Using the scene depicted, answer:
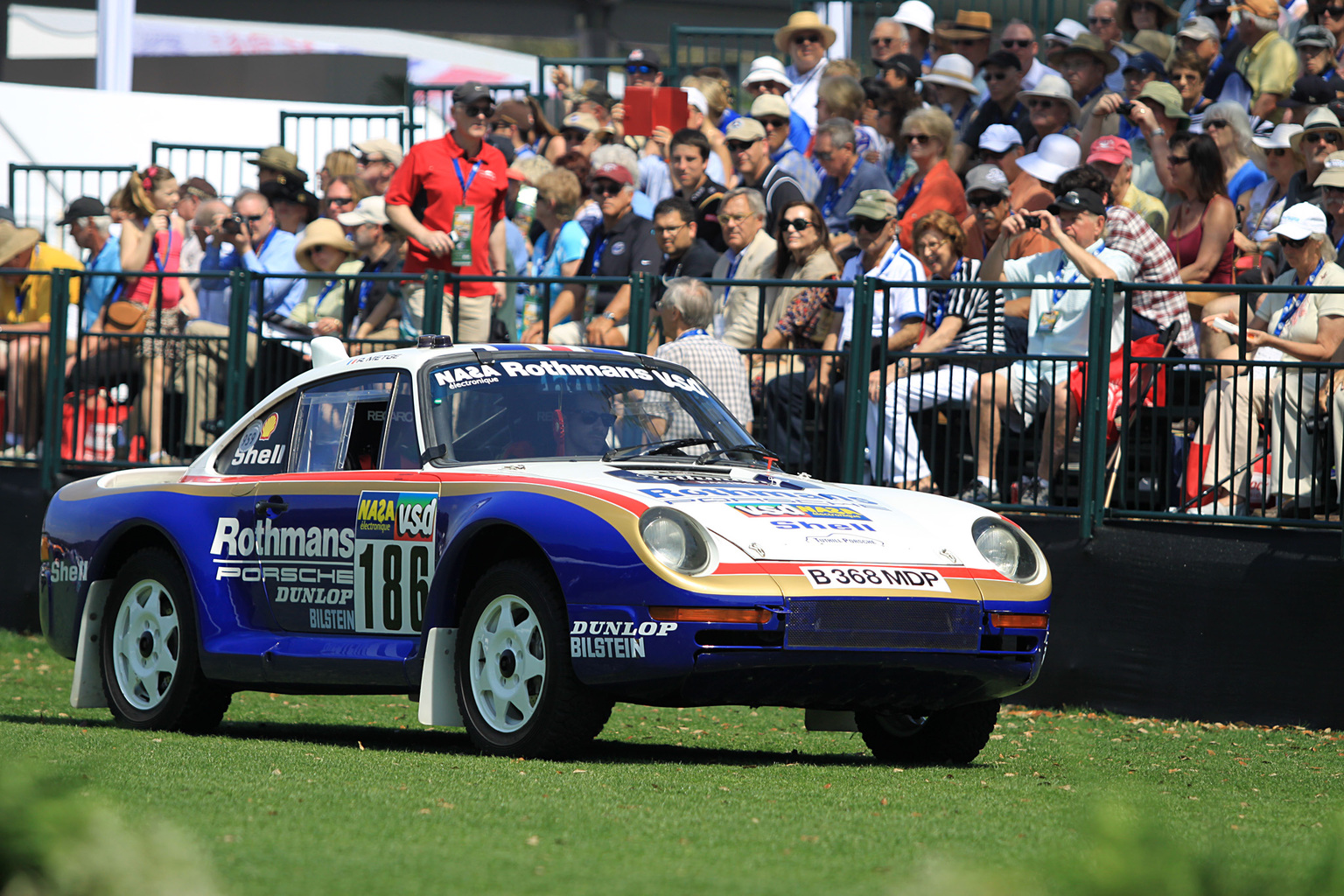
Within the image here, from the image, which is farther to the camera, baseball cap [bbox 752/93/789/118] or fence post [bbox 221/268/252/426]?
baseball cap [bbox 752/93/789/118]

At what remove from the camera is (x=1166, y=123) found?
1371 centimetres

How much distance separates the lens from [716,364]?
1138cm

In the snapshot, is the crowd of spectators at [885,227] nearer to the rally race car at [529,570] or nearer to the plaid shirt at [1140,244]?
the plaid shirt at [1140,244]

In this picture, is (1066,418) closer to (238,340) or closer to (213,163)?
(238,340)

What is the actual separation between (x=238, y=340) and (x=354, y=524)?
20.4 feet

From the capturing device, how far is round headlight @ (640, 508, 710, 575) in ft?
24.0

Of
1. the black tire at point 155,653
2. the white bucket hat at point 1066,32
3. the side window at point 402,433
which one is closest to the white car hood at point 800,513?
the side window at point 402,433

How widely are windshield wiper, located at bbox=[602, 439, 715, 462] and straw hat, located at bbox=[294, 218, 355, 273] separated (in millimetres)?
7762

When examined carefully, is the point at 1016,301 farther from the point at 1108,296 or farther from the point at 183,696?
the point at 183,696

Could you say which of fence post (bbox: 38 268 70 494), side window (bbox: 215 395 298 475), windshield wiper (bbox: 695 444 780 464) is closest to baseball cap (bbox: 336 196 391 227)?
fence post (bbox: 38 268 70 494)

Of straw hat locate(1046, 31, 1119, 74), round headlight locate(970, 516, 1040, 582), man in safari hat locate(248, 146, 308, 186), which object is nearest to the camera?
round headlight locate(970, 516, 1040, 582)

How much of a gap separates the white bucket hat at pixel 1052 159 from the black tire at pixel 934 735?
6.09m

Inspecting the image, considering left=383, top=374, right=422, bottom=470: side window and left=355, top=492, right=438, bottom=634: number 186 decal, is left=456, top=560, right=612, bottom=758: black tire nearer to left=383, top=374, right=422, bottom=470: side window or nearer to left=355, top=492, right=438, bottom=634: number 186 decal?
left=355, top=492, right=438, bottom=634: number 186 decal

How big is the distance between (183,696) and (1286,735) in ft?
17.5
